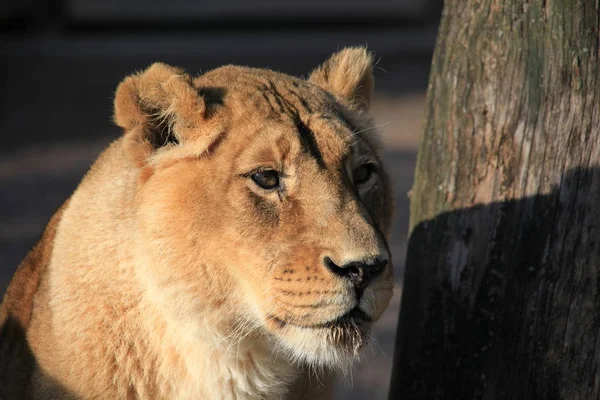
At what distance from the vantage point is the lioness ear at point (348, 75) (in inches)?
152

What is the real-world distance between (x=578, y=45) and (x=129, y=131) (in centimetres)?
178

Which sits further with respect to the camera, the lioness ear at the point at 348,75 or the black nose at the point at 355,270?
the lioness ear at the point at 348,75

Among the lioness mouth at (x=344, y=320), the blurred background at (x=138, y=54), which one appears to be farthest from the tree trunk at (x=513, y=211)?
the blurred background at (x=138, y=54)

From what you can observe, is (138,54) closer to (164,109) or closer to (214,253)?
(164,109)

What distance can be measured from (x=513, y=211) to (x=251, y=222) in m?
1.16

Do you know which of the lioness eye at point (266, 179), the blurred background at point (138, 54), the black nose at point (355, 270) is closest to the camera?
the black nose at point (355, 270)

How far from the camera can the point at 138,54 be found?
16.3 metres

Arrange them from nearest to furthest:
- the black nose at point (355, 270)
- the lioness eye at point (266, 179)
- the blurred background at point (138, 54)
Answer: the black nose at point (355, 270) < the lioness eye at point (266, 179) < the blurred background at point (138, 54)

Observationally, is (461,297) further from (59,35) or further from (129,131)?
(59,35)

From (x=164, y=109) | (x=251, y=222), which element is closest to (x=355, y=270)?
(x=251, y=222)

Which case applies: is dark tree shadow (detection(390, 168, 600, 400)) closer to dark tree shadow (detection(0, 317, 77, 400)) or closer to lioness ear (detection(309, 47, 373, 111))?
lioness ear (detection(309, 47, 373, 111))

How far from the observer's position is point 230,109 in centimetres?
333

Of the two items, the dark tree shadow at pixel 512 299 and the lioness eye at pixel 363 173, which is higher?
the lioness eye at pixel 363 173

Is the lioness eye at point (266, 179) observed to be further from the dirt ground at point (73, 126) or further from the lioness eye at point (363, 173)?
the dirt ground at point (73, 126)
